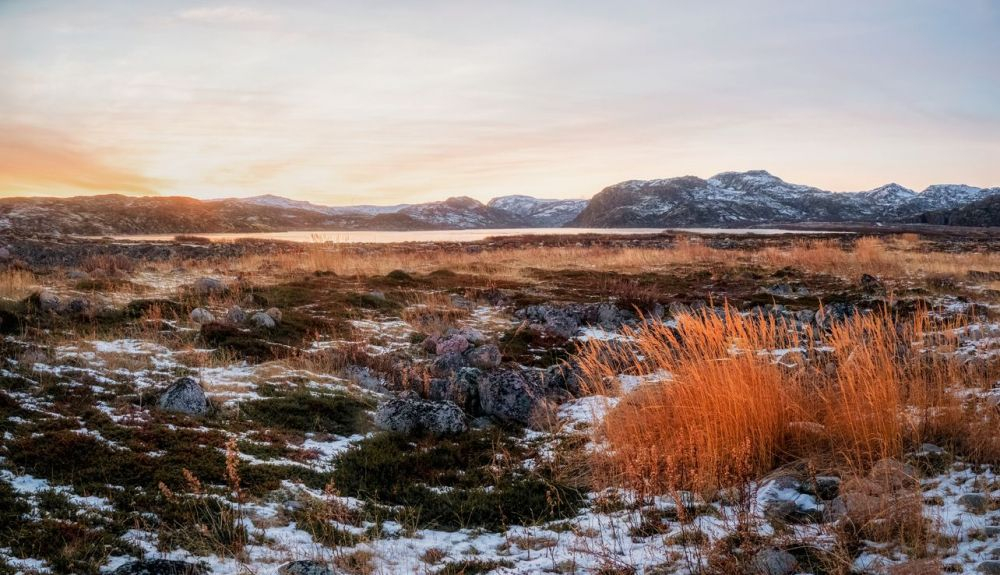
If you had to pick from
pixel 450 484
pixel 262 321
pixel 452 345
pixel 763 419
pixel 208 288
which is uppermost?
pixel 208 288

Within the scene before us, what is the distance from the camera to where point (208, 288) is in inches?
627

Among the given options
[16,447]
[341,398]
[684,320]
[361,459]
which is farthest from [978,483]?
[16,447]

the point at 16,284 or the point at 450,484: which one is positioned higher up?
the point at 16,284

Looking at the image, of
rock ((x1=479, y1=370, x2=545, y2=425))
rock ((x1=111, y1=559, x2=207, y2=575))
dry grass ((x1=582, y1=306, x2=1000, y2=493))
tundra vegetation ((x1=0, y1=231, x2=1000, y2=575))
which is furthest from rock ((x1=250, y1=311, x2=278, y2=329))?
rock ((x1=111, y1=559, x2=207, y2=575))

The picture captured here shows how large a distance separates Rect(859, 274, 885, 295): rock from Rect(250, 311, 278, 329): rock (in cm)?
1846

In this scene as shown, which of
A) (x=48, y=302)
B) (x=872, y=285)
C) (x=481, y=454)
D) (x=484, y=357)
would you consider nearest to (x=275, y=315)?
(x=48, y=302)

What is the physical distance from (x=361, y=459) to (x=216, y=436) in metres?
1.73

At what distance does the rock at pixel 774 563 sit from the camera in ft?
11.7

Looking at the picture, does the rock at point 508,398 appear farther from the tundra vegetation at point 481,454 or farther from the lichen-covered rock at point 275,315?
the lichen-covered rock at point 275,315

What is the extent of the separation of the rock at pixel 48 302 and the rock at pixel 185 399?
21.1 feet

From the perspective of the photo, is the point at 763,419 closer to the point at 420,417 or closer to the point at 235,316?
the point at 420,417

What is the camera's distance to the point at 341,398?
8.15m

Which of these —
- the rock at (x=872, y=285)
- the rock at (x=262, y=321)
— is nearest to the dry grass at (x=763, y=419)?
the rock at (x=262, y=321)

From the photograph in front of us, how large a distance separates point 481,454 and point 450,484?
0.85 meters
